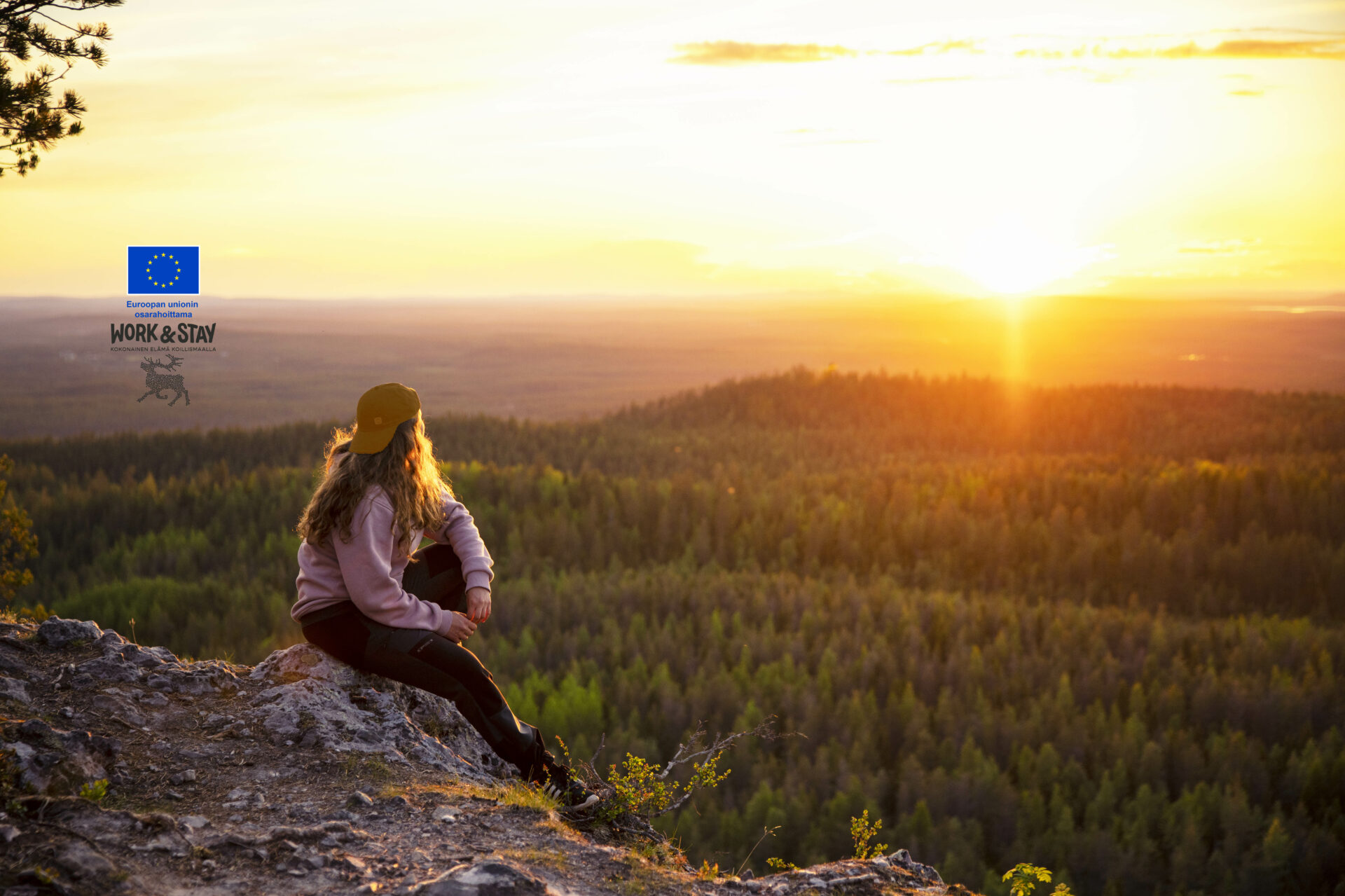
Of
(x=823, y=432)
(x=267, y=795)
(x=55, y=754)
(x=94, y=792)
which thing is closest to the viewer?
(x=94, y=792)

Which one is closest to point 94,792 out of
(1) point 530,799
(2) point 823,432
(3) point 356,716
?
(3) point 356,716

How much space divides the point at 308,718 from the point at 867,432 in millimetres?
29618

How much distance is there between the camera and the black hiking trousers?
15.2 ft

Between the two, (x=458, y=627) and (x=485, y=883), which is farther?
(x=458, y=627)

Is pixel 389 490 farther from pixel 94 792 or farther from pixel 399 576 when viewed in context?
pixel 94 792

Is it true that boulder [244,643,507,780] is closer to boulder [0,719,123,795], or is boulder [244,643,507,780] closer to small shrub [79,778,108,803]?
boulder [0,719,123,795]

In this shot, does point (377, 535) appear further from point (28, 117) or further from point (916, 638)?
point (916, 638)

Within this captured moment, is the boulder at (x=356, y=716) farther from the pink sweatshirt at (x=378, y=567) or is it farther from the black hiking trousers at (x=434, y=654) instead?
the pink sweatshirt at (x=378, y=567)

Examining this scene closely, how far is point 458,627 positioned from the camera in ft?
15.3

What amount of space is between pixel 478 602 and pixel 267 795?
125 cm

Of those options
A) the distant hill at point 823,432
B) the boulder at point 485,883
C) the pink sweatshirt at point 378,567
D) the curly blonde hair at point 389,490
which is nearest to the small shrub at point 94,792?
the pink sweatshirt at point 378,567

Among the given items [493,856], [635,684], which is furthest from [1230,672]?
[493,856]

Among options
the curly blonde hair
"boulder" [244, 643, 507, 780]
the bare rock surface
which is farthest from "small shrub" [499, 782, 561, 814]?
the curly blonde hair

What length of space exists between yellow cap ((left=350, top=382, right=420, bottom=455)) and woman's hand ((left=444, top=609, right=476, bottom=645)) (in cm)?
93
